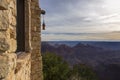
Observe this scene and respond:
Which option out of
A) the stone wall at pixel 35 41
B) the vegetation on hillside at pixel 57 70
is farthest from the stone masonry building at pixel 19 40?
the vegetation on hillside at pixel 57 70

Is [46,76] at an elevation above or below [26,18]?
below

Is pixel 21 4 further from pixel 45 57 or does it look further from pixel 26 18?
pixel 45 57

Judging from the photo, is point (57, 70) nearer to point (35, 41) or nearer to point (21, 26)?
point (35, 41)

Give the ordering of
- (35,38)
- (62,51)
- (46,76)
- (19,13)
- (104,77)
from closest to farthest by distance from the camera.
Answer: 1. (19,13)
2. (35,38)
3. (46,76)
4. (104,77)
5. (62,51)

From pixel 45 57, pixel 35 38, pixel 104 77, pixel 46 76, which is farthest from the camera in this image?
pixel 104 77

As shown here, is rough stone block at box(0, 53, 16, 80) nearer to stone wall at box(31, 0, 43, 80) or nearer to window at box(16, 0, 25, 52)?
window at box(16, 0, 25, 52)

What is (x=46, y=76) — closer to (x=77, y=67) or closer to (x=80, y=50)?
(x=77, y=67)

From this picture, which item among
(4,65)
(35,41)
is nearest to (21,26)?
(35,41)

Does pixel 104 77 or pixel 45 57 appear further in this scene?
pixel 104 77

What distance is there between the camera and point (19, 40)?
586cm

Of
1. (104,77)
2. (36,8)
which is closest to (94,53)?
(104,77)

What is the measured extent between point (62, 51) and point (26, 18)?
98.5ft

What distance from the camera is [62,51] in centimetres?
3597

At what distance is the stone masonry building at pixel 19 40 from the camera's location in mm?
2506
